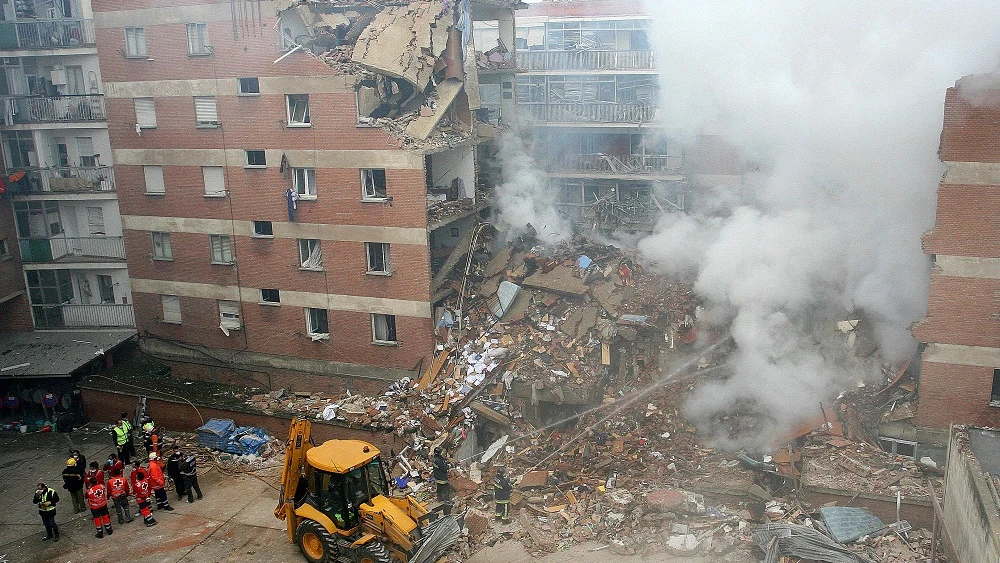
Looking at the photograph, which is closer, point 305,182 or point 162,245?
point 305,182

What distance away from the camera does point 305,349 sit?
74.9 feet

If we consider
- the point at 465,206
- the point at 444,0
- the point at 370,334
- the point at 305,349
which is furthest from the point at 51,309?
the point at 444,0

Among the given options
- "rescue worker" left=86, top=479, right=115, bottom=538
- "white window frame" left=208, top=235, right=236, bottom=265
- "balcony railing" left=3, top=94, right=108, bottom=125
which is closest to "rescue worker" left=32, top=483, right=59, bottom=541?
"rescue worker" left=86, top=479, right=115, bottom=538

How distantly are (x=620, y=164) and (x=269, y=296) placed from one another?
13220 mm

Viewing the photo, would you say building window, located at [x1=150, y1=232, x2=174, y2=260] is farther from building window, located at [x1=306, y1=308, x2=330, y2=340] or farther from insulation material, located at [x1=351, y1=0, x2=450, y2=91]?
insulation material, located at [x1=351, y1=0, x2=450, y2=91]

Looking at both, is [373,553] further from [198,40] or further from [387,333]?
[198,40]

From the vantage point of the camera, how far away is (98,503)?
14.8m

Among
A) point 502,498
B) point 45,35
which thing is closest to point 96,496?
point 502,498

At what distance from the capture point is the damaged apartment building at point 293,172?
20.8 meters

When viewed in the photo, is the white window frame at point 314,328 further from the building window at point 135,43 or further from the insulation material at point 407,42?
the building window at point 135,43

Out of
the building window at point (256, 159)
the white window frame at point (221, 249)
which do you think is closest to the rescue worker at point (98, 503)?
the white window frame at point (221, 249)

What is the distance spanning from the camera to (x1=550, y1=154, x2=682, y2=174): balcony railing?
27703 mm

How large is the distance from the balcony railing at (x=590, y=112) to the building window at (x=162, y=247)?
13.1 m

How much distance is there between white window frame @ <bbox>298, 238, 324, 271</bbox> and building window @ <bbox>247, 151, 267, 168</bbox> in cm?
235
